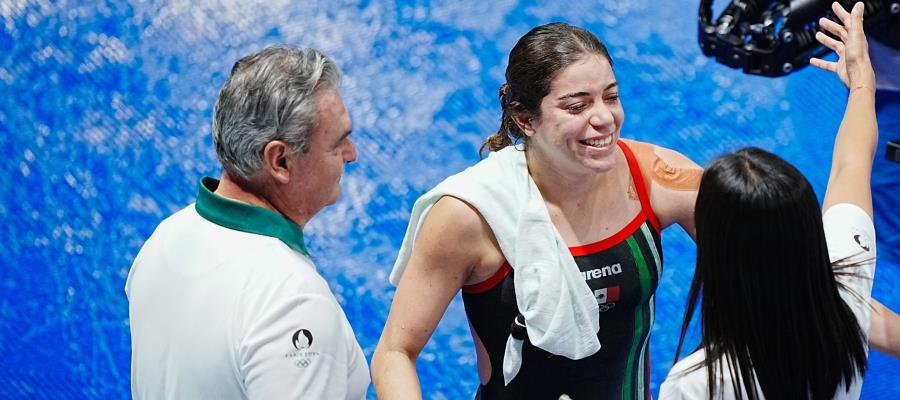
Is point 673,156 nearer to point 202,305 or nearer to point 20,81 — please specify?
point 202,305

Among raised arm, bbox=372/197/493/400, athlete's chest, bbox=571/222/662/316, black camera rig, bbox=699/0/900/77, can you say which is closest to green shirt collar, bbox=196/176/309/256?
raised arm, bbox=372/197/493/400

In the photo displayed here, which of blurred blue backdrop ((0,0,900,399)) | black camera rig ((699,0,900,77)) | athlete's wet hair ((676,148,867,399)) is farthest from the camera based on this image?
blurred blue backdrop ((0,0,900,399))

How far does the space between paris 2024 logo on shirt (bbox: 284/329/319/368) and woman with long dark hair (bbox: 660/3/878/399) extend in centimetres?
53

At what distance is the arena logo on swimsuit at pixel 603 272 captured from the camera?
214 centimetres

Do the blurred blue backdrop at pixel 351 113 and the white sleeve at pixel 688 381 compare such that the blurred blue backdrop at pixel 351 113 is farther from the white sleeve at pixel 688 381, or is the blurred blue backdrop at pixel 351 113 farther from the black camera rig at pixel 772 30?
the white sleeve at pixel 688 381

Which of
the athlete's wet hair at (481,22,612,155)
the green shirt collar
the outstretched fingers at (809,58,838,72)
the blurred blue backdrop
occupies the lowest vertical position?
the blurred blue backdrop

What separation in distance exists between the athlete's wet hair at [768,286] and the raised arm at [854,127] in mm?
357

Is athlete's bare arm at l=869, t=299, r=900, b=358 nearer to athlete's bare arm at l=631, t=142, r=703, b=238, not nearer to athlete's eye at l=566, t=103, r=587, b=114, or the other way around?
athlete's bare arm at l=631, t=142, r=703, b=238

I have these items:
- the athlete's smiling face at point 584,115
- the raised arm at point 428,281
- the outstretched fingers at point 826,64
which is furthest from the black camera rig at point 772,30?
the raised arm at point 428,281

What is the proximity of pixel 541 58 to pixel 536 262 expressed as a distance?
1.32 ft

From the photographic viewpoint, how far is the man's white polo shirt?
1.54 meters

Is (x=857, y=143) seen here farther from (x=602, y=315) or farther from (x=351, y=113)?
(x=351, y=113)

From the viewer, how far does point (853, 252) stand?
1.72 meters

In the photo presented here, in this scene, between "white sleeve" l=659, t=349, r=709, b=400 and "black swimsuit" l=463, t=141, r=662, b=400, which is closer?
"white sleeve" l=659, t=349, r=709, b=400
